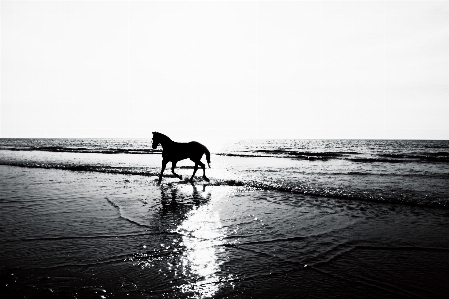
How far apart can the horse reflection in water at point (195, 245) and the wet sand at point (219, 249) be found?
19 millimetres

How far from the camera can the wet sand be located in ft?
12.5

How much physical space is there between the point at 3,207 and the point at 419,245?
10055 millimetres

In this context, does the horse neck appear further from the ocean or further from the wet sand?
the wet sand

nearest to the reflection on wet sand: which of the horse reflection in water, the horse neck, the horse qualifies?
the horse reflection in water

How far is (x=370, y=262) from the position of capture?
4.77 meters

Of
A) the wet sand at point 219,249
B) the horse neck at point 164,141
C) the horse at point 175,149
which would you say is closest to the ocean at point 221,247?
the wet sand at point 219,249

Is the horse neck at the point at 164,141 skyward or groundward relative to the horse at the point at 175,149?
skyward

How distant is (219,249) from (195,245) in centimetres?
46

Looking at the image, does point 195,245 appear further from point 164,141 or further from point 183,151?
point 164,141

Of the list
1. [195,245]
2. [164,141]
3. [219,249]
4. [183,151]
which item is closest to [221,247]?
[219,249]

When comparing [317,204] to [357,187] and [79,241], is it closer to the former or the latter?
[357,187]

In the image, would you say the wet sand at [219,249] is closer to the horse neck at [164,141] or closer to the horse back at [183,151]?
the horse back at [183,151]

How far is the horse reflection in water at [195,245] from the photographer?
3.88m

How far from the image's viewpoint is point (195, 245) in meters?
5.36
